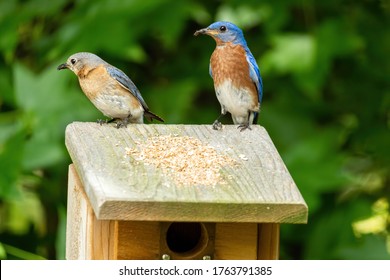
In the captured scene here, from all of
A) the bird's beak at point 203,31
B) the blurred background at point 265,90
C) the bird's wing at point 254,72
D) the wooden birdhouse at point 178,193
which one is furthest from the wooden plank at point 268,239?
the blurred background at point 265,90

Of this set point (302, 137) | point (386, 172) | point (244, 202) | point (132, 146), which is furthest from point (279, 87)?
point (244, 202)

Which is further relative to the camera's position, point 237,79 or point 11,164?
point 237,79

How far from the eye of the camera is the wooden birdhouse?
3.54 meters

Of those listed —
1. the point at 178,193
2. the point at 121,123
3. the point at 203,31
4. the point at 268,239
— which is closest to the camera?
the point at 178,193

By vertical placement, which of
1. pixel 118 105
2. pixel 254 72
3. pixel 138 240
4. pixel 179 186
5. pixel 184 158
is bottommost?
pixel 138 240

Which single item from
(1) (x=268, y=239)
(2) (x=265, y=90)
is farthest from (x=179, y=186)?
(2) (x=265, y=90)

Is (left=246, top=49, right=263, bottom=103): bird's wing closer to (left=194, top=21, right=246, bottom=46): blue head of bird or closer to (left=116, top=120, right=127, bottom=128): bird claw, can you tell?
(left=194, top=21, right=246, bottom=46): blue head of bird

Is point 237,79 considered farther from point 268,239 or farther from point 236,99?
point 268,239

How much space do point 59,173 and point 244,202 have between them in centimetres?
294

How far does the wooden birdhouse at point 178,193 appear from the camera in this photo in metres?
3.54

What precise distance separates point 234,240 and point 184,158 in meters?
0.37

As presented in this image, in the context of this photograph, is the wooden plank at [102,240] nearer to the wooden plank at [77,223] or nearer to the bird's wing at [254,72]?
the wooden plank at [77,223]

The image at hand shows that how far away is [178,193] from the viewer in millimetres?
3586

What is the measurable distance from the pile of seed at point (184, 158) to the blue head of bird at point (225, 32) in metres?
0.80
